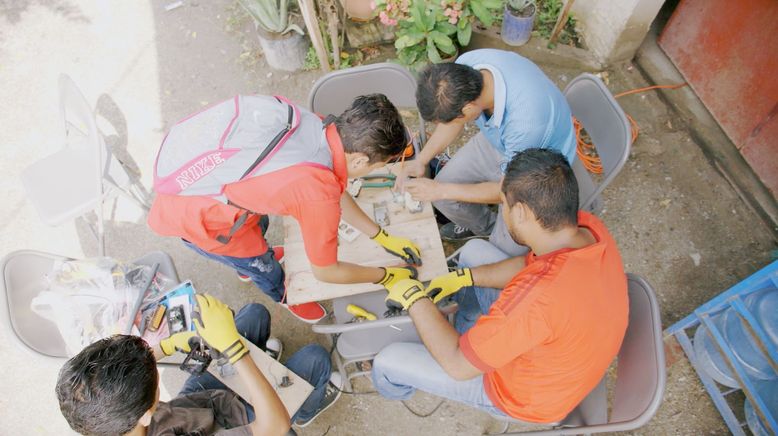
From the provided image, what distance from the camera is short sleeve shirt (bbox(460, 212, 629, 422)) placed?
1.60 metres

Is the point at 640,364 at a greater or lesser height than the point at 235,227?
greater

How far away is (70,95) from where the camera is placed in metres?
2.77

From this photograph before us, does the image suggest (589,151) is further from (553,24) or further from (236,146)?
(236,146)

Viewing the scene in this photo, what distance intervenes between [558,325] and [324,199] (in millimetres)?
988

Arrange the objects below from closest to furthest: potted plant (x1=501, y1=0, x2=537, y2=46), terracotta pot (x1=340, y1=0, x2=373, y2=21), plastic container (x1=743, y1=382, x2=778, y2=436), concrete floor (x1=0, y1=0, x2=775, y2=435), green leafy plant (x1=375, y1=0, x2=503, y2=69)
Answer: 1. plastic container (x1=743, y1=382, x2=778, y2=436)
2. concrete floor (x1=0, y1=0, x2=775, y2=435)
3. green leafy plant (x1=375, y1=0, x2=503, y2=69)
4. potted plant (x1=501, y1=0, x2=537, y2=46)
5. terracotta pot (x1=340, y1=0, x2=373, y2=21)

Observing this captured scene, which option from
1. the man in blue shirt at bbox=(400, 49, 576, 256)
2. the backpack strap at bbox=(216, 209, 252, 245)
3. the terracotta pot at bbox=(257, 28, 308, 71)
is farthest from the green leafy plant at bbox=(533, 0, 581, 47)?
the backpack strap at bbox=(216, 209, 252, 245)

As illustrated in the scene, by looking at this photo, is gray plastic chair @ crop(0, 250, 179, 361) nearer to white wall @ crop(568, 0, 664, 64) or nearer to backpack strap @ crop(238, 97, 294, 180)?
backpack strap @ crop(238, 97, 294, 180)

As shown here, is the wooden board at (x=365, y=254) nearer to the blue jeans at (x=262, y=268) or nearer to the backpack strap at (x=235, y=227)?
the backpack strap at (x=235, y=227)

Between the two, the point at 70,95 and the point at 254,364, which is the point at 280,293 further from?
the point at 70,95

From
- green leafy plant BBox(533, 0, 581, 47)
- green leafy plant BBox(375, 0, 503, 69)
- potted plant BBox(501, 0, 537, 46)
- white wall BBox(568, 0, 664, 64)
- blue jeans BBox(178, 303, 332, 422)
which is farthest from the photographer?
green leafy plant BBox(533, 0, 581, 47)

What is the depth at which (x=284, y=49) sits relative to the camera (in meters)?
3.96

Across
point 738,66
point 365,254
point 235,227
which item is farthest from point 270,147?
point 738,66

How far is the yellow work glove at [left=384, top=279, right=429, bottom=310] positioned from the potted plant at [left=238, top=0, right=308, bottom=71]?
2.83 metres

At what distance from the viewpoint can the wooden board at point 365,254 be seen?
6.98ft
